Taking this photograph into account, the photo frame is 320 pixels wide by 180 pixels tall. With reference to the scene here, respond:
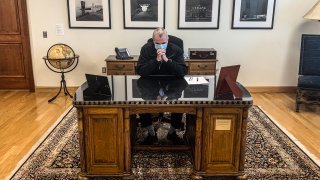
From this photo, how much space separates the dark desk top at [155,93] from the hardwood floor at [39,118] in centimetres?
113

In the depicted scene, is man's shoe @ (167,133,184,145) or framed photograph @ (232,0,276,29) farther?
framed photograph @ (232,0,276,29)

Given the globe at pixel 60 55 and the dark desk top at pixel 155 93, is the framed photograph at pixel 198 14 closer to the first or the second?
the globe at pixel 60 55

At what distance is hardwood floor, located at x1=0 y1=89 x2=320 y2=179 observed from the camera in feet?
10.6

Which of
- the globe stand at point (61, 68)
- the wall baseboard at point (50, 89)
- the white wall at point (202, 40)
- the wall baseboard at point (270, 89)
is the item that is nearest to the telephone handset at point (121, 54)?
the white wall at point (202, 40)

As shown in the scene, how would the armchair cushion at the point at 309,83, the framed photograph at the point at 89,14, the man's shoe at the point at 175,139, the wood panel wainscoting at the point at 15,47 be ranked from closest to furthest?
the man's shoe at the point at 175,139, the armchair cushion at the point at 309,83, the framed photograph at the point at 89,14, the wood panel wainscoting at the point at 15,47

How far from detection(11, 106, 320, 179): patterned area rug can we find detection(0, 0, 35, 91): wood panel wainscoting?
2.13 meters

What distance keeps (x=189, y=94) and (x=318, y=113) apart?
2625mm

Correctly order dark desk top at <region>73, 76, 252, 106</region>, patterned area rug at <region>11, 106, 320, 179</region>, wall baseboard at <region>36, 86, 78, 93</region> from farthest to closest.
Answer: wall baseboard at <region>36, 86, 78, 93</region>, patterned area rug at <region>11, 106, 320, 179</region>, dark desk top at <region>73, 76, 252, 106</region>

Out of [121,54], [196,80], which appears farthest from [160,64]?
[121,54]

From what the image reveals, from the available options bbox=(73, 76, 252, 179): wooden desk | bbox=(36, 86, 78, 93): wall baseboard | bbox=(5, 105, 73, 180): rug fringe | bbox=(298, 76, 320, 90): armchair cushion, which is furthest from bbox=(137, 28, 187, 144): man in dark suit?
bbox=(36, 86, 78, 93): wall baseboard

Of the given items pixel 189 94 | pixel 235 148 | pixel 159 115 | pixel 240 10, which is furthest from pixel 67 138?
pixel 240 10

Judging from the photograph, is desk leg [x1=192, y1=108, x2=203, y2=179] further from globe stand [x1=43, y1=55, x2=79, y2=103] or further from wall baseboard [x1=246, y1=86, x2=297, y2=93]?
wall baseboard [x1=246, y1=86, x2=297, y2=93]

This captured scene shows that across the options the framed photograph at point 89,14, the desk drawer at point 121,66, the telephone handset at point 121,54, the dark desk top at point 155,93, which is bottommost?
the desk drawer at point 121,66

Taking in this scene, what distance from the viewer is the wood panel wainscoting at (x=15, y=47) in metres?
5.01
